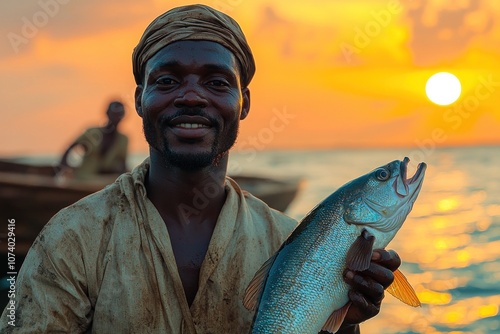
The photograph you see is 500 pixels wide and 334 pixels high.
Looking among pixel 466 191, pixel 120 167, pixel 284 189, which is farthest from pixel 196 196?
pixel 466 191

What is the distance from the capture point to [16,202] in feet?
37.7

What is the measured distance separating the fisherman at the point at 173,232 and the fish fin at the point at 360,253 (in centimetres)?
5

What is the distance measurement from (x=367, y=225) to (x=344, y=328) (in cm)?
52

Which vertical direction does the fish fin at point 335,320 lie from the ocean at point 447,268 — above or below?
below

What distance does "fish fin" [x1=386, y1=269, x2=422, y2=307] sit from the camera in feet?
10.4

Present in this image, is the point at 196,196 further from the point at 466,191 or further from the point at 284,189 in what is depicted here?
the point at 466,191

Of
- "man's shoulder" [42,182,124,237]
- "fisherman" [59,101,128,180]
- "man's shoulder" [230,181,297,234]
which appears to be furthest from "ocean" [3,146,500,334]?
"fisherman" [59,101,128,180]

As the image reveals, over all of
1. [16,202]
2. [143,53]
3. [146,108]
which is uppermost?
[143,53]

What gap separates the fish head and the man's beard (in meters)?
0.61

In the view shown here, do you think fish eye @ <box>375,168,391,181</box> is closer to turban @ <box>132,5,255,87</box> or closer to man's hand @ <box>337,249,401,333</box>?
man's hand @ <box>337,249,401,333</box>

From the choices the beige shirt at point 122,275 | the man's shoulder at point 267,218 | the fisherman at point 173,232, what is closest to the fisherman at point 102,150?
A: the man's shoulder at point 267,218

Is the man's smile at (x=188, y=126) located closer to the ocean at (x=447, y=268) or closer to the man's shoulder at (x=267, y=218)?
the man's shoulder at (x=267, y=218)

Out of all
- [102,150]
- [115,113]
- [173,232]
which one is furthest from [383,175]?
[102,150]

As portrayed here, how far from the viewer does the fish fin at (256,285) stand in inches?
120
